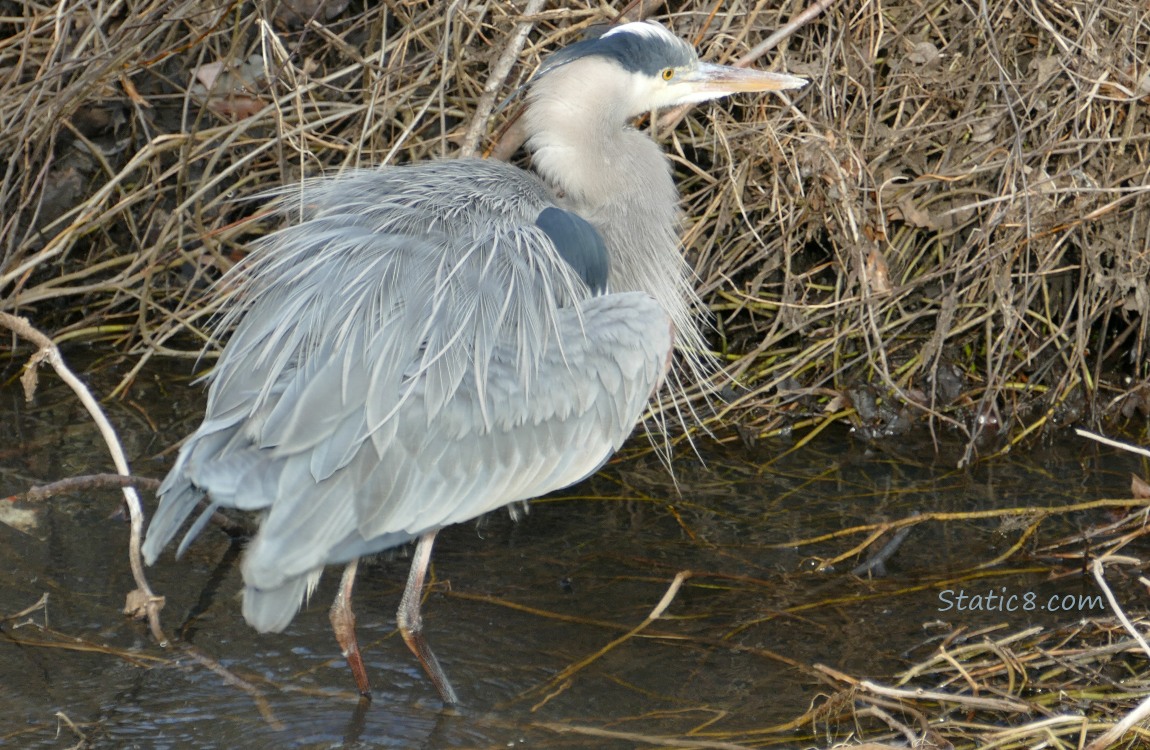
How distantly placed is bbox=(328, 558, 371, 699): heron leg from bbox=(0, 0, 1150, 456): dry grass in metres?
1.30

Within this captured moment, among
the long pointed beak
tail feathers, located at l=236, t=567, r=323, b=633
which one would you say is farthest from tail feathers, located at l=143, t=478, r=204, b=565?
the long pointed beak

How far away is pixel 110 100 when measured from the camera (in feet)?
14.0

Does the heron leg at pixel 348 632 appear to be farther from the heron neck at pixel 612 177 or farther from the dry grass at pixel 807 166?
the dry grass at pixel 807 166

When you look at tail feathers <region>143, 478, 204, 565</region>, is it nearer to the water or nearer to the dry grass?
the water

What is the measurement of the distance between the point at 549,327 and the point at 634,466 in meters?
1.05

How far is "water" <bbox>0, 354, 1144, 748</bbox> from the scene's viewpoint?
8.62 ft

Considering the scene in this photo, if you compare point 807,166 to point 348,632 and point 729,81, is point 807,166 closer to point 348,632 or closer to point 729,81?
point 729,81

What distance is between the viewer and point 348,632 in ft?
8.85

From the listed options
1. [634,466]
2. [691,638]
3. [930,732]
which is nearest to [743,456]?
[634,466]

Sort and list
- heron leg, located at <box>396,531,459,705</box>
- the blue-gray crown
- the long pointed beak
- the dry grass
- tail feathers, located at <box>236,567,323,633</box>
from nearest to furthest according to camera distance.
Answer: tail feathers, located at <box>236,567,323,633</box>, heron leg, located at <box>396,531,459,705</box>, the blue-gray crown, the long pointed beak, the dry grass

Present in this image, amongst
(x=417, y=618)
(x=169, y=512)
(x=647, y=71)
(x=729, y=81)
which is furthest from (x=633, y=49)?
(x=169, y=512)

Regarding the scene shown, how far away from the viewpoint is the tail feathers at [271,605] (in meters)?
2.46

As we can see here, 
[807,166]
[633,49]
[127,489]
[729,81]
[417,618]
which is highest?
[633,49]

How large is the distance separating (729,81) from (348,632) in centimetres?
176
